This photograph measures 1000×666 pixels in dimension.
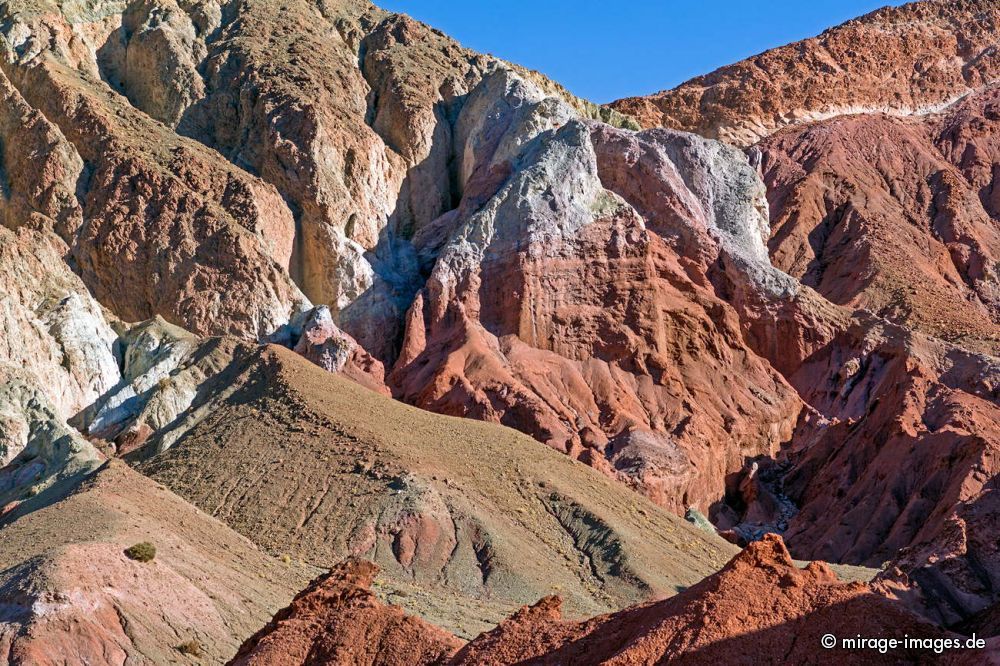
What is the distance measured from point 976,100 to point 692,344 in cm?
5333

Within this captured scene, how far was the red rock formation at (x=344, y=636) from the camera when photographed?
3350 centimetres

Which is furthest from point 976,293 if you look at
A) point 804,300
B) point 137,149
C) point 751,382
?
point 137,149

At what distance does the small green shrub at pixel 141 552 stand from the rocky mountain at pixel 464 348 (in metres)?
0.74

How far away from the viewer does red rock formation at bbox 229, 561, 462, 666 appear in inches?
1319

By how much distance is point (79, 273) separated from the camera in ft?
277

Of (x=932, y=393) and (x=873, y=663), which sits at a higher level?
(x=932, y=393)

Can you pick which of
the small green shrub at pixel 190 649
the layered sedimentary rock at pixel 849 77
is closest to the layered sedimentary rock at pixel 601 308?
the layered sedimentary rock at pixel 849 77

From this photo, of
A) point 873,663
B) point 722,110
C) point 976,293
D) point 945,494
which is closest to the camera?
point 873,663

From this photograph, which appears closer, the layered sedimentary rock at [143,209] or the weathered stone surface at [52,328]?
the weathered stone surface at [52,328]

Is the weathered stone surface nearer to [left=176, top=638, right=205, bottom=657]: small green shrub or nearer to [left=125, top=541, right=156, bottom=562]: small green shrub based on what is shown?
[left=125, top=541, right=156, bottom=562]: small green shrub

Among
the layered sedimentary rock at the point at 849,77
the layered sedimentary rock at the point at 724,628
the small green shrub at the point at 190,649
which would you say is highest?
the layered sedimentary rock at the point at 849,77

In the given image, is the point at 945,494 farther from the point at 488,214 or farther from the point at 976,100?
the point at 976,100

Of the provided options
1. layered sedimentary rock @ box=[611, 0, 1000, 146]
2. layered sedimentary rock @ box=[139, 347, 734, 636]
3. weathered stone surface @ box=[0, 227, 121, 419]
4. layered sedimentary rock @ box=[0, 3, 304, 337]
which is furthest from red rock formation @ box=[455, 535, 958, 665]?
layered sedimentary rock @ box=[611, 0, 1000, 146]

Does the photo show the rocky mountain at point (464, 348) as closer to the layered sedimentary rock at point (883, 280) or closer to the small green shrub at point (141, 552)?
the layered sedimentary rock at point (883, 280)
